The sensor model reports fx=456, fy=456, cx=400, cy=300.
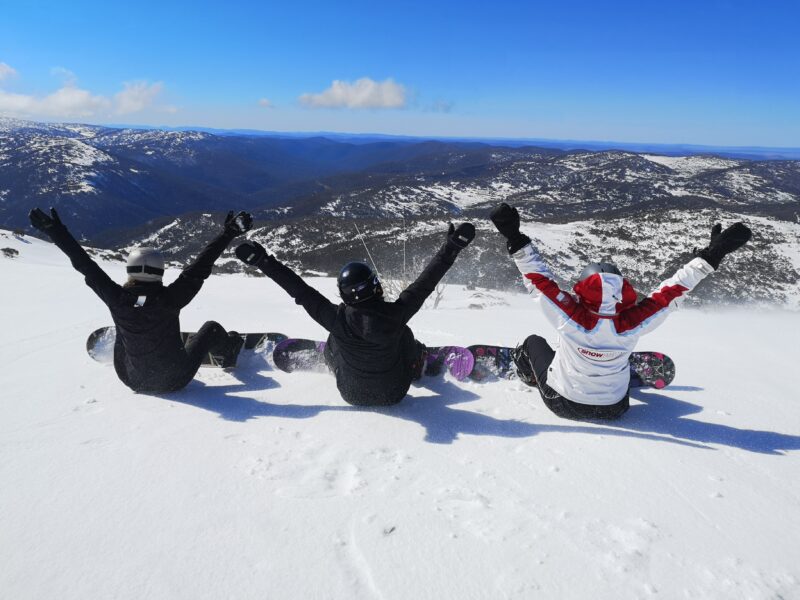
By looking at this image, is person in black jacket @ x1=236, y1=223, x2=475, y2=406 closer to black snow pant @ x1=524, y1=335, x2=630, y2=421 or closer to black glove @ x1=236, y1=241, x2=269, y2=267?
black glove @ x1=236, y1=241, x2=269, y2=267

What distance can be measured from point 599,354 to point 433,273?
125cm

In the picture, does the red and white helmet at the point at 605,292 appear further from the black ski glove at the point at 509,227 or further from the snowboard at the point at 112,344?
the snowboard at the point at 112,344

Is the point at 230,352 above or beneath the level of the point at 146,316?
beneath

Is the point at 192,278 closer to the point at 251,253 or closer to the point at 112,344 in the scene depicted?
the point at 251,253

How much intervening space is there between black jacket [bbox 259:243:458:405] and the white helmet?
0.78 m

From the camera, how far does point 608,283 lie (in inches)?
115

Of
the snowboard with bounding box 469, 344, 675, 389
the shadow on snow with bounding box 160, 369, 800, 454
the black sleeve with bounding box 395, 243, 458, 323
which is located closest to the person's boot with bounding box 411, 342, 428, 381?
the shadow on snow with bounding box 160, 369, 800, 454

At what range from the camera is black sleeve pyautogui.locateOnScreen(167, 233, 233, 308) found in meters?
3.46

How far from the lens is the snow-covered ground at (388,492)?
68.6 inches

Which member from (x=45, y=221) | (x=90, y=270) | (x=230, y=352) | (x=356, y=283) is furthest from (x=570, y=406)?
(x=45, y=221)

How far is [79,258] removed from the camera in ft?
10.8

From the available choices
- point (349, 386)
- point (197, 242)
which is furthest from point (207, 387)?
point (197, 242)

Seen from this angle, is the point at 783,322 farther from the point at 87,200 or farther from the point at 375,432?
the point at 87,200

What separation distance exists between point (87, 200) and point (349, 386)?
596 feet
